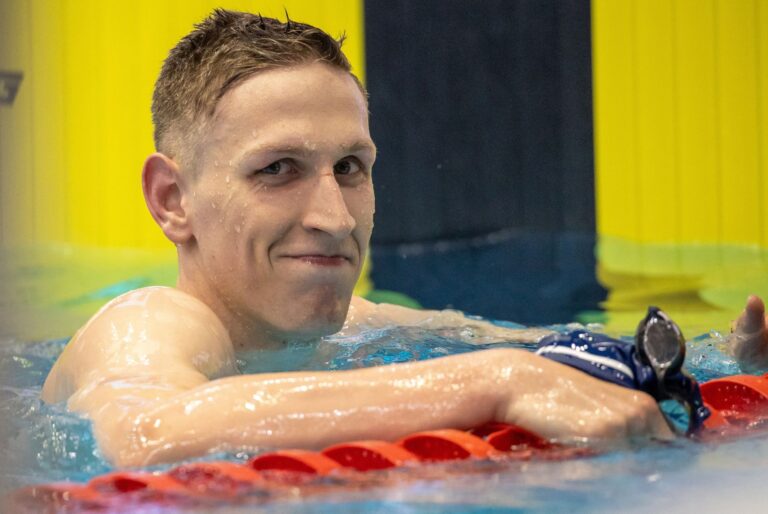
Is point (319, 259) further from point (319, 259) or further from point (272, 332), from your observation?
point (272, 332)

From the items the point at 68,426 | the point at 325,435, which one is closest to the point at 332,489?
the point at 325,435

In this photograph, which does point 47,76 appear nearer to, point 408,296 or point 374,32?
point 374,32

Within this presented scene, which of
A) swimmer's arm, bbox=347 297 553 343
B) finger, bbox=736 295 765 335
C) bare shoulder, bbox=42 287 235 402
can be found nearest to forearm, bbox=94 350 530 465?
bare shoulder, bbox=42 287 235 402

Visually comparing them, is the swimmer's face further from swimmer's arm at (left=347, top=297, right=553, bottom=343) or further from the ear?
swimmer's arm at (left=347, top=297, right=553, bottom=343)

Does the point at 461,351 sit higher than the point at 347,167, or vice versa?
the point at 347,167

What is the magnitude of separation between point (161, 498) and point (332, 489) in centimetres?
22

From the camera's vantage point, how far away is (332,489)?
4.56 feet

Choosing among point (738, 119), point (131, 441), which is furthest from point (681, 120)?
point (131, 441)

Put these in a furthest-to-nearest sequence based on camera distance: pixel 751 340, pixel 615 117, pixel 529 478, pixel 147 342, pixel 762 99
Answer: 1. pixel 615 117
2. pixel 762 99
3. pixel 751 340
4. pixel 147 342
5. pixel 529 478

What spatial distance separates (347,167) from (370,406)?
83cm

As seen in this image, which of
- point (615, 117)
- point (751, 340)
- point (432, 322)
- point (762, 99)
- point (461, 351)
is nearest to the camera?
point (751, 340)

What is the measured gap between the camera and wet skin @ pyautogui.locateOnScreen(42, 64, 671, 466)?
5.15 ft

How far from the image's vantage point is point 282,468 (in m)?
1.49

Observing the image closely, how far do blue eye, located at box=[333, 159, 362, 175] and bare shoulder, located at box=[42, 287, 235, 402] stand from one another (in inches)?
16.0
